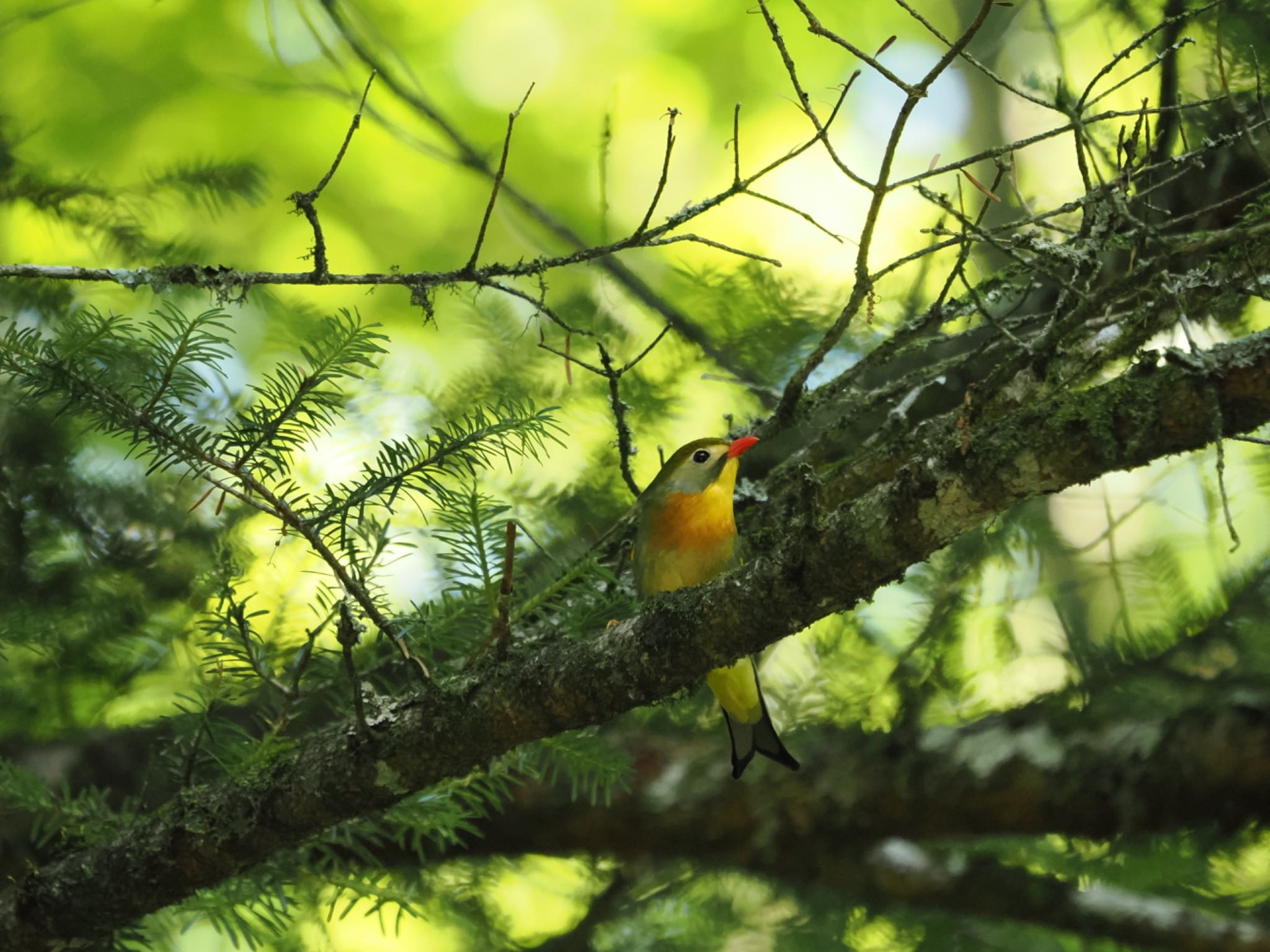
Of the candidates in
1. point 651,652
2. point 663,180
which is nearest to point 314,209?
point 663,180

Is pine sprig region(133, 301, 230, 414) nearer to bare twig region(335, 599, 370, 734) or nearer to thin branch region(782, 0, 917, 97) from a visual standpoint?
bare twig region(335, 599, 370, 734)

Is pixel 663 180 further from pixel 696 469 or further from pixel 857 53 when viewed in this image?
pixel 696 469

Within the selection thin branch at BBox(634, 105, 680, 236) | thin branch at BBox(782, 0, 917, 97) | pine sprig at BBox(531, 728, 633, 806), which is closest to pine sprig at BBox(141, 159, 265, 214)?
thin branch at BBox(634, 105, 680, 236)

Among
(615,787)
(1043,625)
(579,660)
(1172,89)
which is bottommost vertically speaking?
(615,787)

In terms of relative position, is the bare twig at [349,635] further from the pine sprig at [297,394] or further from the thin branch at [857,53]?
the thin branch at [857,53]

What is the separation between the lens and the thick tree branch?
4.86 ft

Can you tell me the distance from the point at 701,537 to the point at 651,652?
1021 millimetres

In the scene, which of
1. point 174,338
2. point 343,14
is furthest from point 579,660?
point 343,14

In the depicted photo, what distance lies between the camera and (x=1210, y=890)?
333 centimetres

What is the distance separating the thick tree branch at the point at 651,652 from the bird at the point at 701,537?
31.1 inches

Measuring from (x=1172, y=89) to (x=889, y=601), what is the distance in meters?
1.80

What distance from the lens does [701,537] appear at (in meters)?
2.95

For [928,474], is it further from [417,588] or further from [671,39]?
[671,39]

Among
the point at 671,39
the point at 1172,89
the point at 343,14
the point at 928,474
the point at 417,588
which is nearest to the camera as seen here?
the point at 928,474
